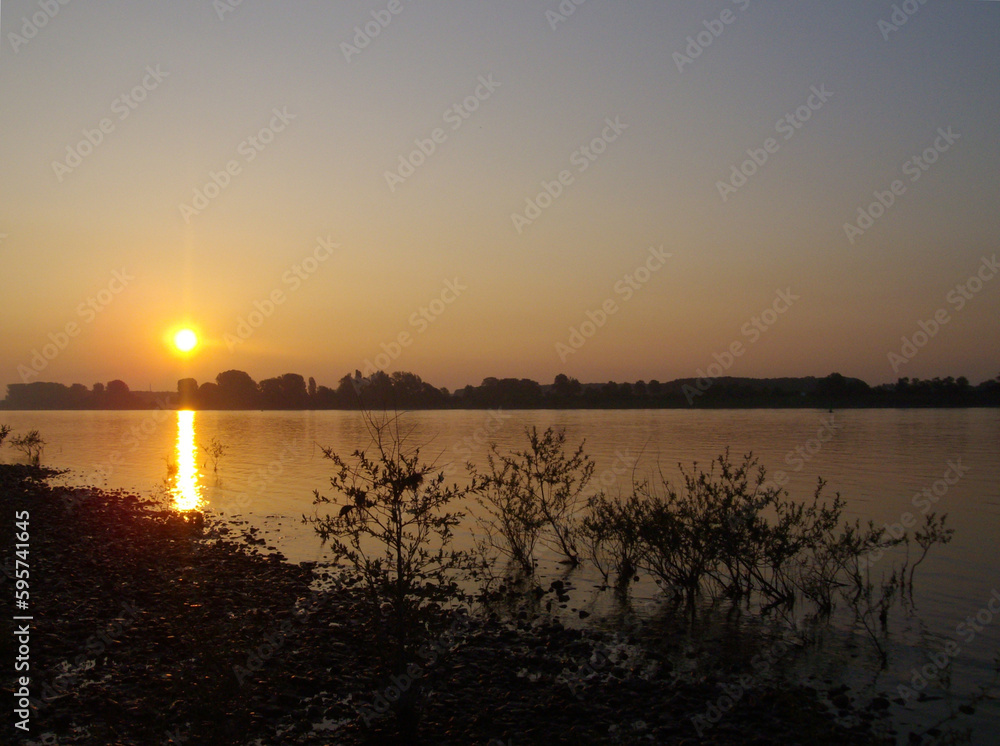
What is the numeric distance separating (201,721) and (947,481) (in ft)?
114

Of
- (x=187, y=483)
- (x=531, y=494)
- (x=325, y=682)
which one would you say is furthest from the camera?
(x=187, y=483)

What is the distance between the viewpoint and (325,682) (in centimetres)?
916

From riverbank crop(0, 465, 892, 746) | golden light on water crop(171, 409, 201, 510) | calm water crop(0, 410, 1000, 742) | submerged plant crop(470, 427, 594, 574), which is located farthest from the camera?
golden light on water crop(171, 409, 201, 510)

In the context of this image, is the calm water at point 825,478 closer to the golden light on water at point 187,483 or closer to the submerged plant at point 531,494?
the golden light on water at point 187,483

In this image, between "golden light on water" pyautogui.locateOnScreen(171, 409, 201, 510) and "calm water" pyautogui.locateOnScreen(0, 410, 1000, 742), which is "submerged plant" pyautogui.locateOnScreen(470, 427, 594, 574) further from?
"golden light on water" pyautogui.locateOnScreen(171, 409, 201, 510)

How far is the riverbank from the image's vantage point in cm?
793

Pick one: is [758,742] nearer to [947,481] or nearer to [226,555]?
[226,555]

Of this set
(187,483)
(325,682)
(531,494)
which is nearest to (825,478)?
(531,494)

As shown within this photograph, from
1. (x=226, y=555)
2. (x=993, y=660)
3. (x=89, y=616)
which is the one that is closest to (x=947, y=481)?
(x=993, y=660)

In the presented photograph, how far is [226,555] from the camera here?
56.4 ft

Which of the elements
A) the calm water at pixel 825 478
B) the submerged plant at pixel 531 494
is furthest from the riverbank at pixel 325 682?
the submerged plant at pixel 531 494

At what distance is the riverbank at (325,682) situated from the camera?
26.0ft

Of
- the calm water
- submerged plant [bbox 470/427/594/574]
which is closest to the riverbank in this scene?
the calm water

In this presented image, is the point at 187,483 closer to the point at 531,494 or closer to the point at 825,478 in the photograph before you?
the point at 531,494
